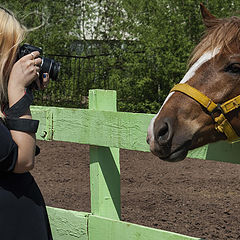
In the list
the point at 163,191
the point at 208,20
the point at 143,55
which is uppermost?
the point at 208,20

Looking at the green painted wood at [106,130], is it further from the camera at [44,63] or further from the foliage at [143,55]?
the foliage at [143,55]

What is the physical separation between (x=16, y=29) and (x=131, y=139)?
4.01 ft

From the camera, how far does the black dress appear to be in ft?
6.39

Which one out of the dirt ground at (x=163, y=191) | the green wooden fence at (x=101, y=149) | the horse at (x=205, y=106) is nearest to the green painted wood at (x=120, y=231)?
the green wooden fence at (x=101, y=149)

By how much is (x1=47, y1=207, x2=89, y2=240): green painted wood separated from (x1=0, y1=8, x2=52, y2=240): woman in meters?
1.22

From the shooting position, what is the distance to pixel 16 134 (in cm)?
189

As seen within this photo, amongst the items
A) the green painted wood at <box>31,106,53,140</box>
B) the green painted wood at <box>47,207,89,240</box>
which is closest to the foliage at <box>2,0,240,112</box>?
the green painted wood at <box>31,106,53,140</box>

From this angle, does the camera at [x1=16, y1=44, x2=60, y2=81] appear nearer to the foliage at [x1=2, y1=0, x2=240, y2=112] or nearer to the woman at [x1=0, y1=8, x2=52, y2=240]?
the woman at [x1=0, y1=8, x2=52, y2=240]

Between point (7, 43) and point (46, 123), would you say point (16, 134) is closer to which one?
point (7, 43)

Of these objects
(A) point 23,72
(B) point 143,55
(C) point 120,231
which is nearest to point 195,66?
(A) point 23,72

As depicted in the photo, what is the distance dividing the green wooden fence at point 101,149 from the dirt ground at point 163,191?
4.09 feet

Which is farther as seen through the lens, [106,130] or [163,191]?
[163,191]

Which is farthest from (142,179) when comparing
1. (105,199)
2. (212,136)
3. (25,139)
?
(25,139)

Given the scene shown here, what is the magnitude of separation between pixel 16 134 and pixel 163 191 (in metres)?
3.63
